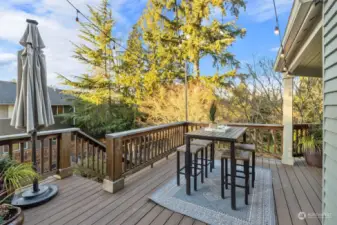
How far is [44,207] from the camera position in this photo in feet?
7.95

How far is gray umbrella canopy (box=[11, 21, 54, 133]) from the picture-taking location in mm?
2356

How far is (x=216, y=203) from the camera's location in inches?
99.7

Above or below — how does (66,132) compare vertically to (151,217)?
above

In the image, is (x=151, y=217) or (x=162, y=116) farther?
(x=162, y=116)

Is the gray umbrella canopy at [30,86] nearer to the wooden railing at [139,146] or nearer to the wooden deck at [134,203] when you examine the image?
the wooden railing at [139,146]

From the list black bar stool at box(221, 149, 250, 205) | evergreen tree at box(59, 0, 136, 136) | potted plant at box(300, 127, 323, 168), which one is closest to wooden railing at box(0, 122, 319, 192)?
potted plant at box(300, 127, 323, 168)

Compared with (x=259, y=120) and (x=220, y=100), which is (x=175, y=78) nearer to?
(x=220, y=100)

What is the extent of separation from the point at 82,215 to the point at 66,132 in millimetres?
1629

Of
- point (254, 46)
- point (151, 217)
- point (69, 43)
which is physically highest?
point (69, 43)

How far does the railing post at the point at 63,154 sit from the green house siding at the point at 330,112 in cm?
373

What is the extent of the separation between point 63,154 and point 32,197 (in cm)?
91

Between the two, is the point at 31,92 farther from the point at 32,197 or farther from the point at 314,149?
the point at 314,149

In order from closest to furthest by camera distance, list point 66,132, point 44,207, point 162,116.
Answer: point 44,207, point 66,132, point 162,116

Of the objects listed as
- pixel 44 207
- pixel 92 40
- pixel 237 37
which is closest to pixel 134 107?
pixel 92 40
